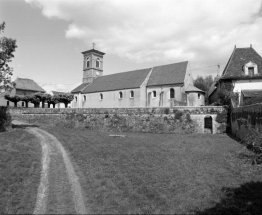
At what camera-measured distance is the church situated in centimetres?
3334

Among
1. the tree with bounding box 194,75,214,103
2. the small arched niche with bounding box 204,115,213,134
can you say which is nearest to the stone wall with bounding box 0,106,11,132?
the small arched niche with bounding box 204,115,213,134

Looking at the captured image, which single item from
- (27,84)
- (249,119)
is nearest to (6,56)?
(249,119)

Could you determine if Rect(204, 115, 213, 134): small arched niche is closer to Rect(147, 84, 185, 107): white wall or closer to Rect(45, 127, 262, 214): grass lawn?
Rect(147, 84, 185, 107): white wall

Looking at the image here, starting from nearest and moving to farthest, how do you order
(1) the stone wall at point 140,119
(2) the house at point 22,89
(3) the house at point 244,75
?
1. (1) the stone wall at point 140,119
2. (3) the house at point 244,75
3. (2) the house at point 22,89

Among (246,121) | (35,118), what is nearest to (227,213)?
(246,121)

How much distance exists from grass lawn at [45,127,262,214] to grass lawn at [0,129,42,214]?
1742mm

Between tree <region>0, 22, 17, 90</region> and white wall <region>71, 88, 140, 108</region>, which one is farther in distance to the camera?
white wall <region>71, 88, 140, 108</region>

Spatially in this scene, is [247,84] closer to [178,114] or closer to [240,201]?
[178,114]

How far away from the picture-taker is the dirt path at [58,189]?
606 centimetres

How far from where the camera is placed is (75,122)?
95.6ft

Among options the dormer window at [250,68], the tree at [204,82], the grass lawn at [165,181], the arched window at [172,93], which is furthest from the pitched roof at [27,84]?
the dormer window at [250,68]

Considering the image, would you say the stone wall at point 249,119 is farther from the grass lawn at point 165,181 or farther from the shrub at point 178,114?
the shrub at point 178,114

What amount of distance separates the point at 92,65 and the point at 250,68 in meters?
37.0

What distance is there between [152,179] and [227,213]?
3.03 m
